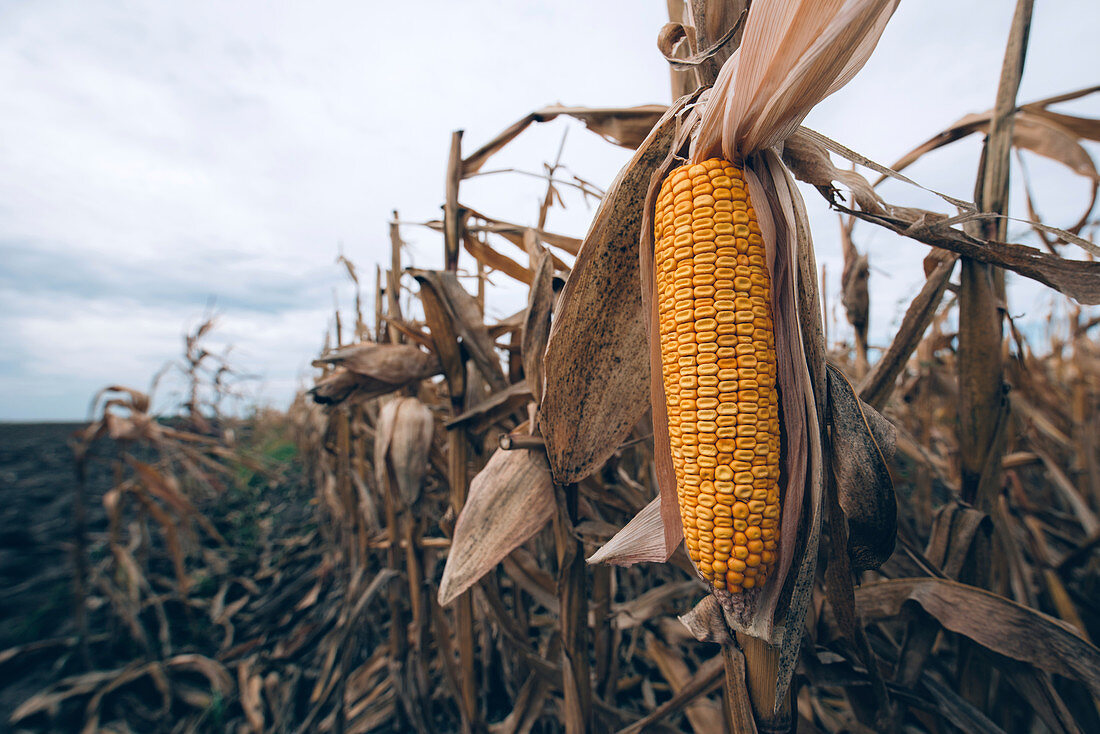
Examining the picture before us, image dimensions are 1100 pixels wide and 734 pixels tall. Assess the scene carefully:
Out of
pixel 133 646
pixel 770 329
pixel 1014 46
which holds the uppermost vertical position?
pixel 1014 46

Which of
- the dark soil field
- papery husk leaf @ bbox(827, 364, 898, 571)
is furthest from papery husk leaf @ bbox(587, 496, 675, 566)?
the dark soil field

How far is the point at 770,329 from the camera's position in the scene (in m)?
0.64

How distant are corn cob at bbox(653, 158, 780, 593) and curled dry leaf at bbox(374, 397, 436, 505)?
1000 mm

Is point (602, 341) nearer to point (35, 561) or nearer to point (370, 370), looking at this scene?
point (370, 370)

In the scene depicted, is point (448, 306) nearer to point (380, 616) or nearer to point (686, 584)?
point (686, 584)

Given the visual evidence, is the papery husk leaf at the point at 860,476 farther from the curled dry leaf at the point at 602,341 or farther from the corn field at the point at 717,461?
the curled dry leaf at the point at 602,341

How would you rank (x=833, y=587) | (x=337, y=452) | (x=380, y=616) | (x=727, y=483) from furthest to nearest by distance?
1. (x=380, y=616)
2. (x=337, y=452)
3. (x=833, y=587)
4. (x=727, y=483)

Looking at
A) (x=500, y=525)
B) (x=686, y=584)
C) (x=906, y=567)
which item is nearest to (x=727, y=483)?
(x=500, y=525)

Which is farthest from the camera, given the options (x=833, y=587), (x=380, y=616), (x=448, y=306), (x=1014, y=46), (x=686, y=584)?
(x=380, y=616)

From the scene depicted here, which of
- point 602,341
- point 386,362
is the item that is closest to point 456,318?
point 386,362

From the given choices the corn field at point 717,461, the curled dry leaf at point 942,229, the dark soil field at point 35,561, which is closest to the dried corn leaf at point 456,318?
the corn field at point 717,461

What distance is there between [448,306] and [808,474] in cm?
102

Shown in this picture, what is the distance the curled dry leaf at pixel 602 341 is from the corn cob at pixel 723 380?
175 mm

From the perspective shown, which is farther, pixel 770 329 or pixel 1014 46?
pixel 1014 46
